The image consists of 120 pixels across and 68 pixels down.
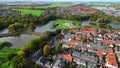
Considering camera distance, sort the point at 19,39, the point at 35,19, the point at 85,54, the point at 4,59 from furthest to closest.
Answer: the point at 35,19 → the point at 19,39 → the point at 85,54 → the point at 4,59

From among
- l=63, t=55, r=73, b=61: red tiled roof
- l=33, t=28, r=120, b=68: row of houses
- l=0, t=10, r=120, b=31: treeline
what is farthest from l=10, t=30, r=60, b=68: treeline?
l=0, t=10, r=120, b=31: treeline

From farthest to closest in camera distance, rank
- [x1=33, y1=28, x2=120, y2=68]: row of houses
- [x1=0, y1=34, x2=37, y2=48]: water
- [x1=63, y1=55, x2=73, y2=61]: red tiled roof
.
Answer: [x1=0, y1=34, x2=37, y2=48]: water → [x1=63, y1=55, x2=73, y2=61]: red tiled roof → [x1=33, y1=28, x2=120, y2=68]: row of houses

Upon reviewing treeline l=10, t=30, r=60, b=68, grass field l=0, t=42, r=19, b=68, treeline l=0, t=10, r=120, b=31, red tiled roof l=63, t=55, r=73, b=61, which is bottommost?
grass field l=0, t=42, r=19, b=68

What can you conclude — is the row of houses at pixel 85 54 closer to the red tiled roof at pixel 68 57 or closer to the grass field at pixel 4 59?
the red tiled roof at pixel 68 57

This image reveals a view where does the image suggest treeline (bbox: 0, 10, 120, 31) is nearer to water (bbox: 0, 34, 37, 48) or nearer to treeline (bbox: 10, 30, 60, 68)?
water (bbox: 0, 34, 37, 48)

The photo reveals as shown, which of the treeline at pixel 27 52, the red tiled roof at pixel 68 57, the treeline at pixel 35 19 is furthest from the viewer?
the treeline at pixel 35 19

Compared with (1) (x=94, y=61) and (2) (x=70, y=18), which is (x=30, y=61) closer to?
(1) (x=94, y=61)

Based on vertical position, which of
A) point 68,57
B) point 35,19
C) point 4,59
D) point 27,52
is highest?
point 35,19

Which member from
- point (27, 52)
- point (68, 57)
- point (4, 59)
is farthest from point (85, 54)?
point (4, 59)

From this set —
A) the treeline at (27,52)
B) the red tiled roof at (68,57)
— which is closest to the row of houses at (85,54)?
the red tiled roof at (68,57)

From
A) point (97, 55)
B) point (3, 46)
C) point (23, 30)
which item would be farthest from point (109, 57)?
point (23, 30)

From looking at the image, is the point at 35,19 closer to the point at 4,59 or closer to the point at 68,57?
the point at 4,59
